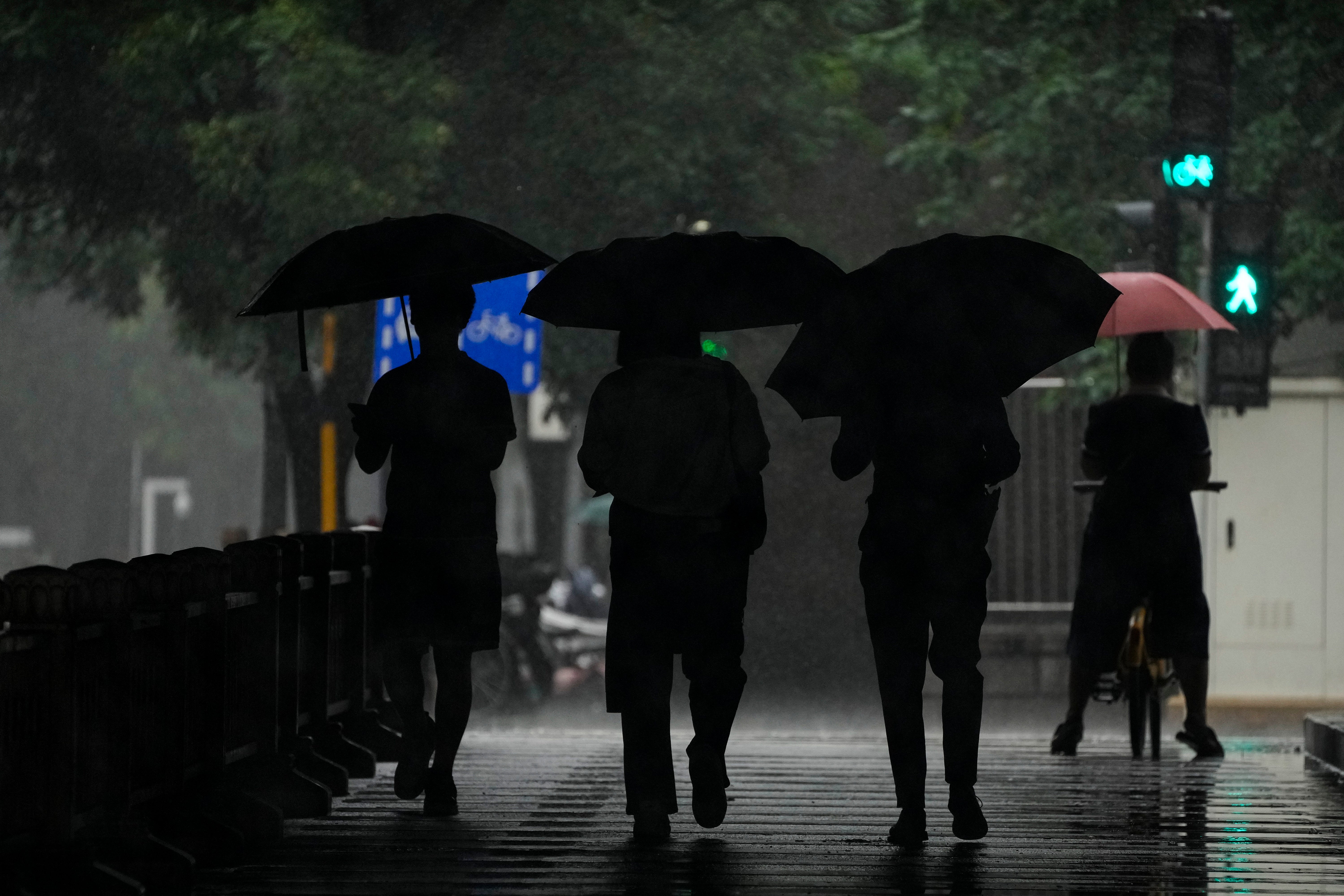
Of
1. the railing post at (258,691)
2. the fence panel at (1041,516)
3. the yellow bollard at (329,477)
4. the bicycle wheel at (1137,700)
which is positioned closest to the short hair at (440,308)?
the railing post at (258,691)

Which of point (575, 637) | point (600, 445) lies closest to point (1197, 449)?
point (600, 445)

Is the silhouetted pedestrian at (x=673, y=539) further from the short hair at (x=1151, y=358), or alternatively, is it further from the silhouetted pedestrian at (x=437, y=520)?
the short hair at (x=1151, y=358)

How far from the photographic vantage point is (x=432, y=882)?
5402mm

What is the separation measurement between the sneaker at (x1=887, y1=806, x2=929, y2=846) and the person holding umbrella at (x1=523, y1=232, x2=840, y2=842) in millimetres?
527

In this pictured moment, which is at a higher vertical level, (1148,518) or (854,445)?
(854,445)

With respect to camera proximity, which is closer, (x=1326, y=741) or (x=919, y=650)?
(x=919, y=650)

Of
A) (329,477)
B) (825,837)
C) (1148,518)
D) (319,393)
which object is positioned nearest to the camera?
(825,837)

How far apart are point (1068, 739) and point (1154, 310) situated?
A: 1.90 meters

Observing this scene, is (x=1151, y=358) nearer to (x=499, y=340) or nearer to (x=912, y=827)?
(x=912, y=827)

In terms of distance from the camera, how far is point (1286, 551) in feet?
54.2

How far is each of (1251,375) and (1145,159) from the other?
5505 millimetres

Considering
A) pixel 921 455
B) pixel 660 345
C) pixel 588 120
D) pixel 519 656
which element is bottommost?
pixel 519 656

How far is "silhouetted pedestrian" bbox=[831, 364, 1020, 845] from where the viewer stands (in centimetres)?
595

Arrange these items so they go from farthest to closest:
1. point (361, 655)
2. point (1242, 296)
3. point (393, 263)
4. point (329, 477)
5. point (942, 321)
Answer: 1. point (329, 477)
2. point (1242, 296)
3. point (361, 655)
4. point (393, 263)
5. point (942, 321)
